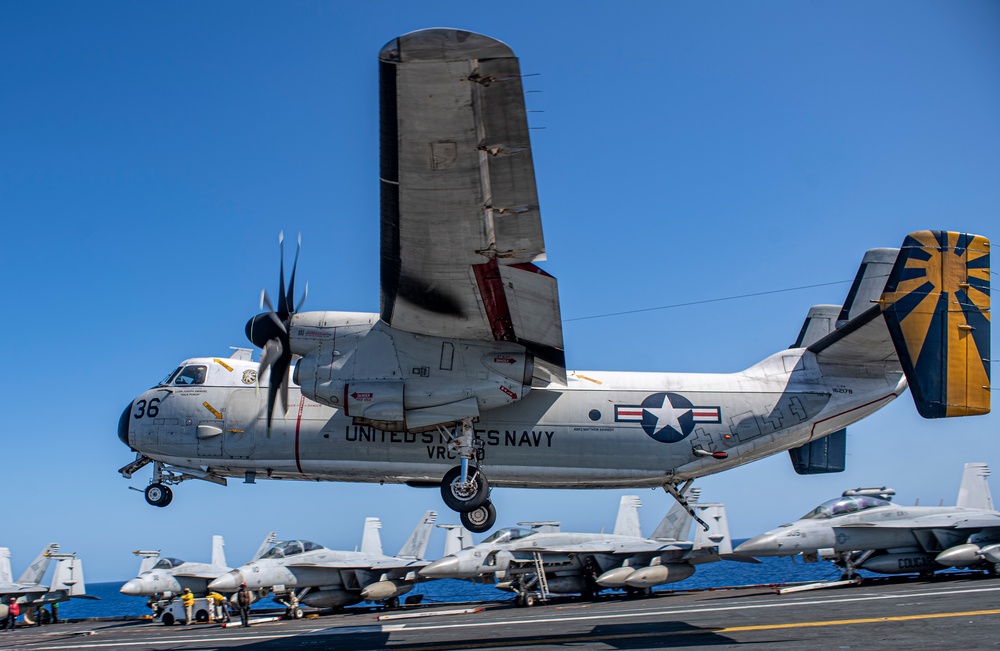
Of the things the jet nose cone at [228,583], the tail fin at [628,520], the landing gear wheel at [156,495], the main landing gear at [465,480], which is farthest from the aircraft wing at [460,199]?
the tail fin at [628,520]

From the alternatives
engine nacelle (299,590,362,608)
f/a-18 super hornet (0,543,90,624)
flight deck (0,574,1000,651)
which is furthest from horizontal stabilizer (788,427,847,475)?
f/a-18 super hornet (0,543,90,624)

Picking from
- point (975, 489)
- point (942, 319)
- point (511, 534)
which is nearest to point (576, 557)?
point (511, 534)

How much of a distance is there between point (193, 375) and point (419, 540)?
2880cm

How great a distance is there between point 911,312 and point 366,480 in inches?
488

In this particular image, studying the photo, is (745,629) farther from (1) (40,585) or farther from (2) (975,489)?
(1) (40,585)

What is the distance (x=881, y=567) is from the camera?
108 feet

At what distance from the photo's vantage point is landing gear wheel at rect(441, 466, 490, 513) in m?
16.8

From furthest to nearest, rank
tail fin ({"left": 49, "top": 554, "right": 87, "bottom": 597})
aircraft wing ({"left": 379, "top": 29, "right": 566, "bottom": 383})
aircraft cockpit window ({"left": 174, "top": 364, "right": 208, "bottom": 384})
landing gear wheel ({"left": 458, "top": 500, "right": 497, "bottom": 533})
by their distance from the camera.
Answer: tail fin ({"left": 49, "top": 554, "right": 87, "bottom": 597}) < aircraft cockpit window ({"left": 174, "top": 364, "right": 208, "bottom": 384}) < landing gear wheel ({"left": 458, "top": 500, "right": 497, "bottom": 533}) < aircraft wing ({"left": 379, "top": 29, "right": 566, "bottom": 383})

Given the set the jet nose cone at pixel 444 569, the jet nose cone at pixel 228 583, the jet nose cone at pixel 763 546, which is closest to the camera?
the jet nose cone at pixel 763 546

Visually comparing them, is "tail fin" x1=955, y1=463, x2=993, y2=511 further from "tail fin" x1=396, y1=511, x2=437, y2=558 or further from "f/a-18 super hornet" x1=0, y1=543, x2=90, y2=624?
"f/a-18 super hornet" x1=0, y1=543, x2=90, y2=624

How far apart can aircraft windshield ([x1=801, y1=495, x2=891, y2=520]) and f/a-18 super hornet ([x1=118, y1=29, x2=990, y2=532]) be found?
1641cm

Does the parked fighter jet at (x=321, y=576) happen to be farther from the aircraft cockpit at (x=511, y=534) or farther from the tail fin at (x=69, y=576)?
the tail fin at (x=69, y=576)

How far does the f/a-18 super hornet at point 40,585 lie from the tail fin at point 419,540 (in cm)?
1792

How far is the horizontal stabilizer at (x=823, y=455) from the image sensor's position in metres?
19.5
